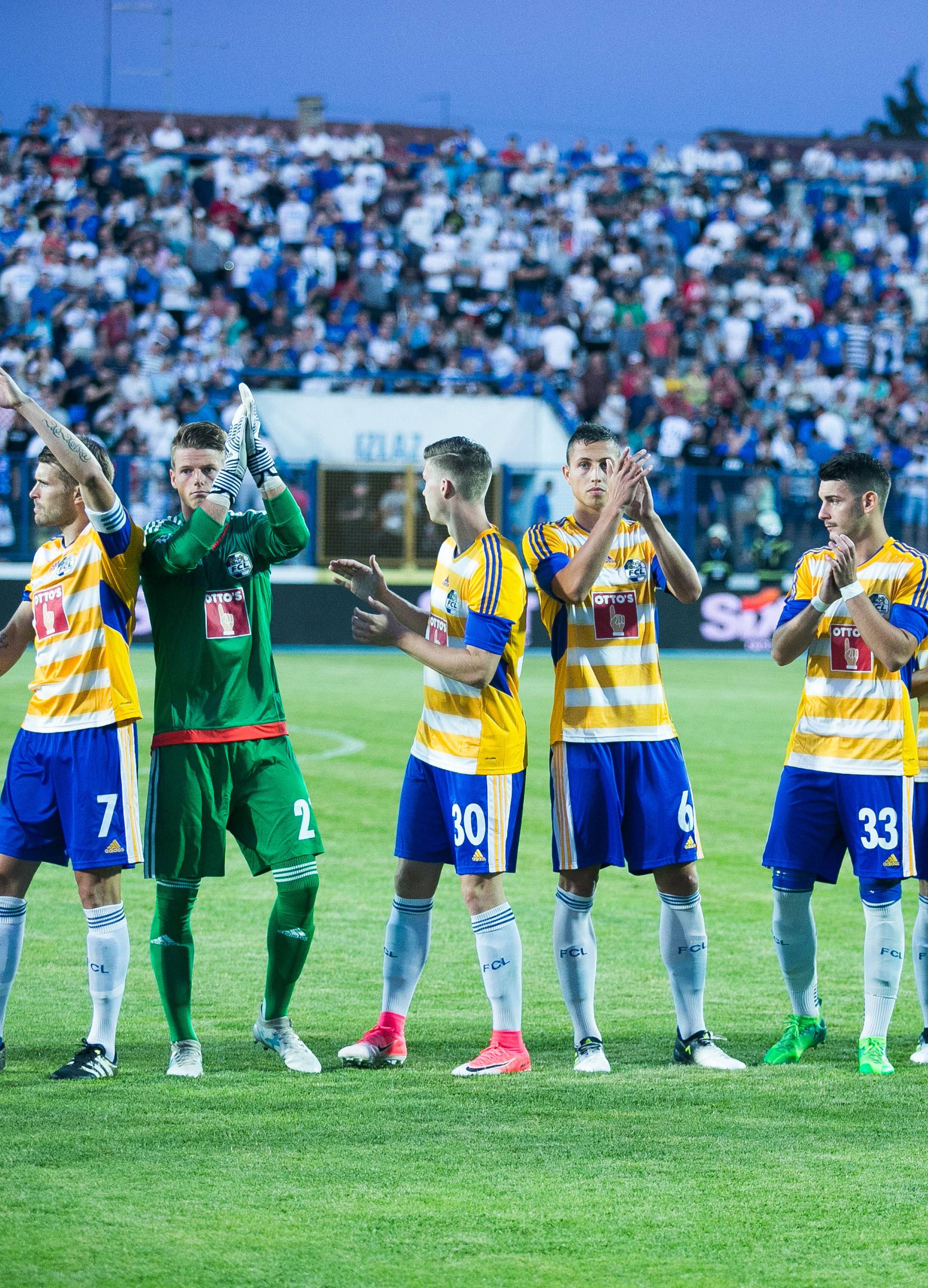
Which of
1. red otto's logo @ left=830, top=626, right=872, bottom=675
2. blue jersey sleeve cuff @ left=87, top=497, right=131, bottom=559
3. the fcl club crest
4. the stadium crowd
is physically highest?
the stadium crowd

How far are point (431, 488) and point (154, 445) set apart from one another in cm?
1671

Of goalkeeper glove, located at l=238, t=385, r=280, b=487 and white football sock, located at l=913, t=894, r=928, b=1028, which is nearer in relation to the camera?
goalkeeper glove, located at l=238, t=385, r=280, b=487

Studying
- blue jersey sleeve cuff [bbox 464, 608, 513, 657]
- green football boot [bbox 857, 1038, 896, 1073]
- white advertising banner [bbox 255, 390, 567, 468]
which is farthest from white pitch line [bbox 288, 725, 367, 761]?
white advertising banner [bbox 255, 390, 567, 468]

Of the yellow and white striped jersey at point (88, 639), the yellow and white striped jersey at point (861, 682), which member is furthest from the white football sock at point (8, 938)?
the yellow and white striped jersey at point (861, 682)

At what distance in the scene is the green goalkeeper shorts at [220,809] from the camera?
499 cm

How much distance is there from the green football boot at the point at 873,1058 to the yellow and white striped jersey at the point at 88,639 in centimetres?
254

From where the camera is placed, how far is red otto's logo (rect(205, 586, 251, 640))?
5.09 metres

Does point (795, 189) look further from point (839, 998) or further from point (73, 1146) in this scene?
point (73, 1146)

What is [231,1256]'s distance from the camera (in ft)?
11.3

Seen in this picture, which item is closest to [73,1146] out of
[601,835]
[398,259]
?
[601,835]

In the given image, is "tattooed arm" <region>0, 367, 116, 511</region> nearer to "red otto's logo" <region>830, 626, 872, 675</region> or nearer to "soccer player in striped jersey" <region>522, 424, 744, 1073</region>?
"soccer player in striped jersey" <region>522, 424, 744, 1073</region>

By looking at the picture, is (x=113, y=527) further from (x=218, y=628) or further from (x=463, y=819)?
(x=463, y=819)

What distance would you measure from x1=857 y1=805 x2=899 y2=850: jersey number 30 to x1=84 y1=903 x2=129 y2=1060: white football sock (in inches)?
93.9

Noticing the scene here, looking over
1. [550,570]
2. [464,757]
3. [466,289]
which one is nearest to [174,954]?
[464,757]
